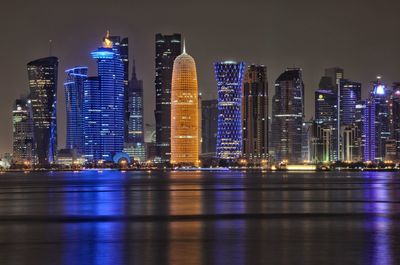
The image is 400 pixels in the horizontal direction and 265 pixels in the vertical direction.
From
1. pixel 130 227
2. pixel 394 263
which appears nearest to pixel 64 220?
pixel 130 227

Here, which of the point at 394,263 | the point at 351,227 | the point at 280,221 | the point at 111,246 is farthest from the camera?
the point at 280,221

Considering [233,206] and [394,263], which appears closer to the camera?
[394,263]

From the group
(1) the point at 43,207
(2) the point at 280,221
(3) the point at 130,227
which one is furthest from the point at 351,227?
(1) the point at 43,207

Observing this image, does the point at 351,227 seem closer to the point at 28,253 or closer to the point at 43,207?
the point at 28,253

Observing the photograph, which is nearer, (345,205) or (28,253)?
(28,253)

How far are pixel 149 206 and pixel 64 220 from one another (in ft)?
60.3

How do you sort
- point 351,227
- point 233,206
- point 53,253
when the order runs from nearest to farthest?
1. point 53,253
2. point 351,227
3. point 233,206

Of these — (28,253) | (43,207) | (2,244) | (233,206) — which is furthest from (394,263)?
(43,207)

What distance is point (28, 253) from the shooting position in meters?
41.9

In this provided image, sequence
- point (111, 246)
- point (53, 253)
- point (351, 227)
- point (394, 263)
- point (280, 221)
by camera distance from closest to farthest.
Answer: point (394, 263), point (53, 253), point (111, 246), point (351, 227), point (280, 221)

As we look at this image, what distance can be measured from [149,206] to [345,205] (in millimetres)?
21429

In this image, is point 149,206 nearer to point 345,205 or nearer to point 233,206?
point 233,206

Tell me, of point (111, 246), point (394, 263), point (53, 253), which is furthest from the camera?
point (111, 246)

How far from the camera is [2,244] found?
45719 millimetres
